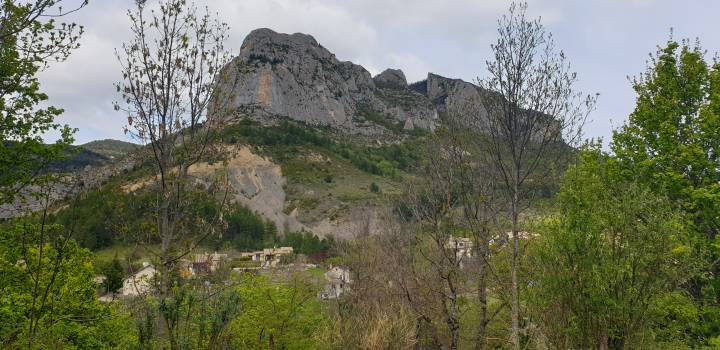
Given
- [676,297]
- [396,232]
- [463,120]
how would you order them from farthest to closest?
[396,232]
[463,120]
[676,297]

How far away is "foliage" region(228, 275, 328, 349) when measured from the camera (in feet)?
49.4

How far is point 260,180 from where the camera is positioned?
382 ft

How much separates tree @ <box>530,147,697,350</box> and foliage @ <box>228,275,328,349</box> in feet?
23.9

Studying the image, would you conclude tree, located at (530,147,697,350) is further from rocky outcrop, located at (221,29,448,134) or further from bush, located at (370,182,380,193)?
rocky outcrop, located at (221,29,448,134)

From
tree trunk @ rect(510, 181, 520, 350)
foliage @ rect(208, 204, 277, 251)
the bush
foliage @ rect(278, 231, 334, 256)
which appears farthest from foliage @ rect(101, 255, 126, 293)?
the bush

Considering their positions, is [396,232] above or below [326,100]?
below

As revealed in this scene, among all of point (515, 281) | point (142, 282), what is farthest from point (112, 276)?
point (515, 281)

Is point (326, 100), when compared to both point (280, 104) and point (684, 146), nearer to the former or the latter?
point (280, 104)

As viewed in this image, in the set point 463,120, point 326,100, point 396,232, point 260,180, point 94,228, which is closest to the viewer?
point 463,120

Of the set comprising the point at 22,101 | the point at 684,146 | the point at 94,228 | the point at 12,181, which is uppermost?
the point at 22,101

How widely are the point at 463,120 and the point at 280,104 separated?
142 meters

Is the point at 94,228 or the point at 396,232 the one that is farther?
the point at 94,228

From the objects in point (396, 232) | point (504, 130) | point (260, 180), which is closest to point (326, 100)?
point (260, 180)

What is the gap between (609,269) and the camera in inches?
389
